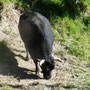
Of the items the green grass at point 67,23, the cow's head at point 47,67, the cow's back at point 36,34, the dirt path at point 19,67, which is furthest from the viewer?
the green grass at point 67,23

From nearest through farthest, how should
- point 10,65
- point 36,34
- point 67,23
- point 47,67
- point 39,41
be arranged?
point 47,67 < point 39,41 < point 36,34 < point 10,65 < point 67,23

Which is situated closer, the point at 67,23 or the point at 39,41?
the point at 39,41

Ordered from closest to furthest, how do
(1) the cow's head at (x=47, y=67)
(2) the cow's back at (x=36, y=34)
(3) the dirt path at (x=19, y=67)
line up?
(3) the dirt path at (x=19, y=67)
(1) the cow's head at (x=47, y=67)
(2) the cow's back at (x=36, y=34)

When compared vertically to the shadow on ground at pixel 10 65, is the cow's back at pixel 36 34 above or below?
above

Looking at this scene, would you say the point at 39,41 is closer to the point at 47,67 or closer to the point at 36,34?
the point at 36,34

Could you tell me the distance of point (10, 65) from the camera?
864 centimetres

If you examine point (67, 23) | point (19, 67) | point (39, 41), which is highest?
point (67, 23)

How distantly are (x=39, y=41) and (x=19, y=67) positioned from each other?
1059 millimetres

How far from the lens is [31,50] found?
861 centimetres

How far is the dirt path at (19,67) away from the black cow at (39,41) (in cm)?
42

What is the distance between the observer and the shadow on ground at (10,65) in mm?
8188

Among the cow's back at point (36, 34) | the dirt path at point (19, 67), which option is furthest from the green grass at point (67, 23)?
the cow's back at point (36, 34)

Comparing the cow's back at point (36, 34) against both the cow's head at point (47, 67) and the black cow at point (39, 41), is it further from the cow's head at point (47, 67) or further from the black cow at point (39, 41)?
the cow's head at point (47, 67)

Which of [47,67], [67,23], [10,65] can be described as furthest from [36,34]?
[67,23]
